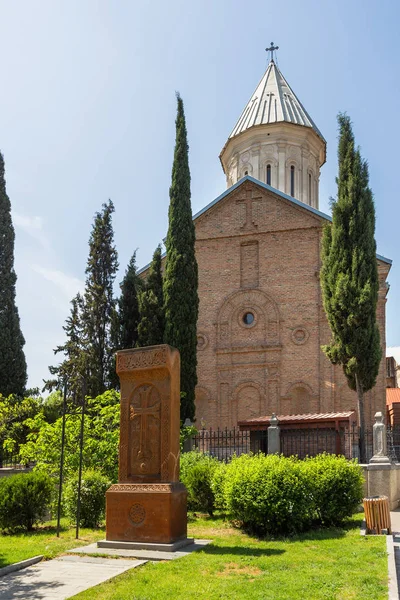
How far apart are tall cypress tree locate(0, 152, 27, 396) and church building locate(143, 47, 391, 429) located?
678 centimetres

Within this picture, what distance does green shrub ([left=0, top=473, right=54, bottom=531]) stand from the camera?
11281mm

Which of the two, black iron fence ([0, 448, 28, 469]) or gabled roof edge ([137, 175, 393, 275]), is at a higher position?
gabled roof edge ([137, 175, 393, 275])

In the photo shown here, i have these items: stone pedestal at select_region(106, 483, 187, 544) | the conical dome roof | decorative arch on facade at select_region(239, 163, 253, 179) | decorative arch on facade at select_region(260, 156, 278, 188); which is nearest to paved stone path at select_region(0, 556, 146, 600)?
stone pedestal at select_region(106, 483, 187, 544)

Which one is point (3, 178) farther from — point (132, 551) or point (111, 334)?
point (132, 551)

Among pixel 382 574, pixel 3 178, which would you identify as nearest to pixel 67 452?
pixel 382 574

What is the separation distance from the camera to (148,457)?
9570mm

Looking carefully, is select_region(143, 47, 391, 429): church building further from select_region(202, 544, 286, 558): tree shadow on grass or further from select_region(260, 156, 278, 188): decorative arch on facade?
select_region(202, 544, 286, 558): tree shadow on grass

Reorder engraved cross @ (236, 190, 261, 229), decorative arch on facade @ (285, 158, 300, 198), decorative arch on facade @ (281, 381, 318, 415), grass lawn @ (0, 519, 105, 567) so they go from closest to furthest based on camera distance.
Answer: grass lawn @ (0, 519, 105, 567) → decorative arch on facade @ (281, 381, 318, 415) → engraved cross @ (236, 190, 261, 229) → decorative arch on facade @ (285, 158, 300, 198)

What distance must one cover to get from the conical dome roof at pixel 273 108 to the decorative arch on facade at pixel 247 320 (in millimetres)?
10314

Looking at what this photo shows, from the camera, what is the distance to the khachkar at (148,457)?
9.18 m

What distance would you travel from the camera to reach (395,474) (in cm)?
1474

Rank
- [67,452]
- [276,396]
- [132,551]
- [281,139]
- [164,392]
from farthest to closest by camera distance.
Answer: [281,139] → [276,396] → [67,452] → [164,392] → [132,551]

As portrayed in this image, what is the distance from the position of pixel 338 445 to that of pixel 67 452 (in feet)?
28.4

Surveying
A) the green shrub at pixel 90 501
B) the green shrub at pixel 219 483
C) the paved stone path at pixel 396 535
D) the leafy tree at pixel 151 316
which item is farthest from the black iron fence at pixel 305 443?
the green shrub at pixel 90 501
